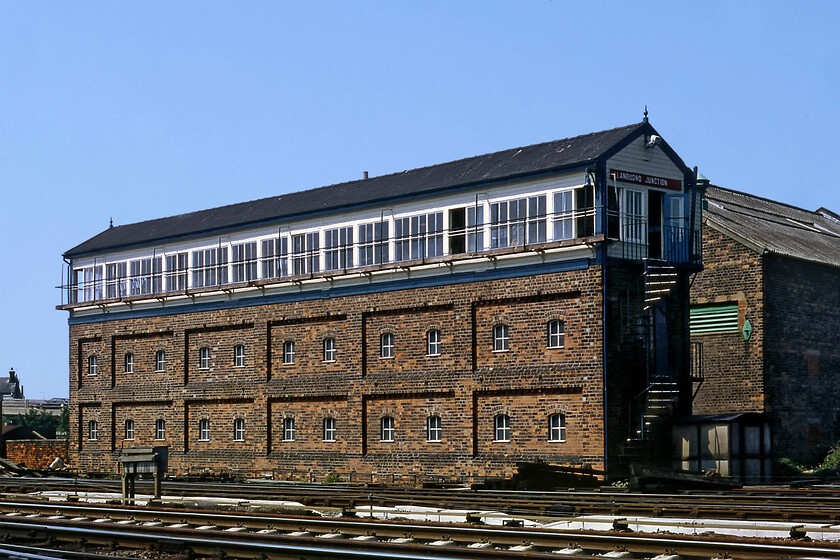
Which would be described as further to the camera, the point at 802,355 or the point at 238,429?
the point at 238,429

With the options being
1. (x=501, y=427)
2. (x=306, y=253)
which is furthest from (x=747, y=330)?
(x=306, y=253)

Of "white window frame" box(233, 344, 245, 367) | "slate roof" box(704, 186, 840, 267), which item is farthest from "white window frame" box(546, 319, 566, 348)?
"white window frame" box(233, 344, 245, 367)

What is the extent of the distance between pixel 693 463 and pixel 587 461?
3032 mm

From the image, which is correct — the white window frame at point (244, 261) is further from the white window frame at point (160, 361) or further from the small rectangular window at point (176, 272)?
the white window frame at point (160, 361)

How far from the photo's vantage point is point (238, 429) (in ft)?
137

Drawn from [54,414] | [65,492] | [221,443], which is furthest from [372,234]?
[54,414]

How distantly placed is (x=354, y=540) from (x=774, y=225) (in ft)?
102

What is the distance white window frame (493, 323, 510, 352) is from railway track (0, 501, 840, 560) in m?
15.3

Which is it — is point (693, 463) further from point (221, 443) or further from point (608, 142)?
point (221, 443)

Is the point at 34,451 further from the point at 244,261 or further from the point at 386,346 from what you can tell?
the point at 386,346

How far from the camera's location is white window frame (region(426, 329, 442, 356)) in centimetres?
3516

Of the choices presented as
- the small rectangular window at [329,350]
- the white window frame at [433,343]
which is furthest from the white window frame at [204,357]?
the white window frame at [433,343]

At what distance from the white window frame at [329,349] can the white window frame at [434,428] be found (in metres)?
4.79

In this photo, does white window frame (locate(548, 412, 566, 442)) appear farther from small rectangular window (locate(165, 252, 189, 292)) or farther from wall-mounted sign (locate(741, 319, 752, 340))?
small rectangular window (locate(165, 252, 189, 292))
